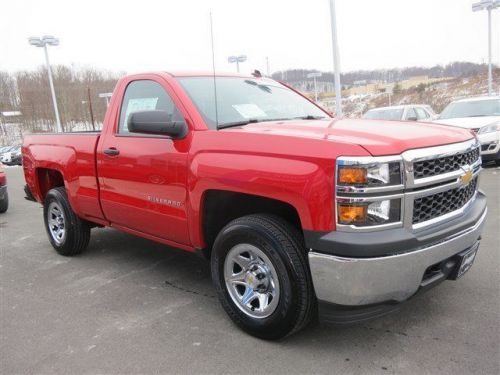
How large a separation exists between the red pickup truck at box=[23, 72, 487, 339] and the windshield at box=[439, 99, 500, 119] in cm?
828

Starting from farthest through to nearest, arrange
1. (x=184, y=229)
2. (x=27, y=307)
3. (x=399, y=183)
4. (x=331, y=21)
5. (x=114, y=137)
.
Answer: (x=331, y=21), (x=114, y=137), (x=27, y=307), (x=184, y=229), (x=399, y=183)

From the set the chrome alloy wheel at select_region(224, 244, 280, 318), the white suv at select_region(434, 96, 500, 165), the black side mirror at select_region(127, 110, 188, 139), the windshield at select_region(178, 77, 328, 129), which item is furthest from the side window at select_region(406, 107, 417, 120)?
the chrome alloy wheel at select_region(224, 244, 280, 318)

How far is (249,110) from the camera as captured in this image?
3734mm

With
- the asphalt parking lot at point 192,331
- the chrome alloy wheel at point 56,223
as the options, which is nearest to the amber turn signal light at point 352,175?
the asphalt parking lot at point 192,331

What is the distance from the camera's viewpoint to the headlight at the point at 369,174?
2.46 m

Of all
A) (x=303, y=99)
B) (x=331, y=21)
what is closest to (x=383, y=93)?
(x=331, y=21)

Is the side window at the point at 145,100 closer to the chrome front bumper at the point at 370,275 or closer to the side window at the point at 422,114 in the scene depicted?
the chrome front bumper at the point at 370,275

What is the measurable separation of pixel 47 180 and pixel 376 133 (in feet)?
14.3

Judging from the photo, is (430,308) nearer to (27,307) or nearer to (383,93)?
(27,307)

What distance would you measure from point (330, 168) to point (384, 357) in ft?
4.01

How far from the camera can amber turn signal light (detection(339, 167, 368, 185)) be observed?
2461 mm

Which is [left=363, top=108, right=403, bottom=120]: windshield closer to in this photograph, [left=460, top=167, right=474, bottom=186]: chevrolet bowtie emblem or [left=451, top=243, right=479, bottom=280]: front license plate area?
[left=460, top=167, right=474, bottom=186]: chevrolet bowtie emblem

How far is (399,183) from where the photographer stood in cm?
250

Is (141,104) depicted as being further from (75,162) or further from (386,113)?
(386,113)
